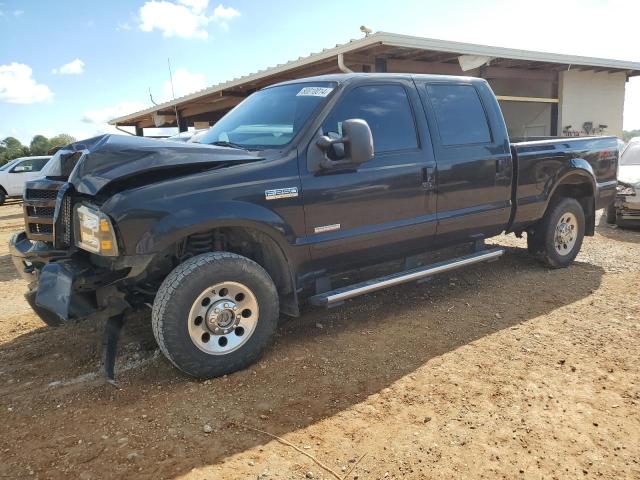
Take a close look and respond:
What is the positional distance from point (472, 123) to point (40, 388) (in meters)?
4.17

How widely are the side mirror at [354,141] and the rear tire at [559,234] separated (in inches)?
121

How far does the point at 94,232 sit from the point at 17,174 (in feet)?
63.0

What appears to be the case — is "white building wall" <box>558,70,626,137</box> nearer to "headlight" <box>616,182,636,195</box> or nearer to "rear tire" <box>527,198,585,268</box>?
"headlight" <box>616,182,636,195</box>

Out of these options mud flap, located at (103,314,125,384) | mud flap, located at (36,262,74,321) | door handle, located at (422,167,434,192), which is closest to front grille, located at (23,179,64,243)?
mud flap, located at (36,262,74,321)

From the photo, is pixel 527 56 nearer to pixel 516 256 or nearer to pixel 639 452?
pixel 516 256

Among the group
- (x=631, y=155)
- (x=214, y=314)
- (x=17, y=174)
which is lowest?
(x=214, y=314)

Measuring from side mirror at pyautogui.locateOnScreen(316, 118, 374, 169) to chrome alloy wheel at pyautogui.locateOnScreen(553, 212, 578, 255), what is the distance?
3243 mm

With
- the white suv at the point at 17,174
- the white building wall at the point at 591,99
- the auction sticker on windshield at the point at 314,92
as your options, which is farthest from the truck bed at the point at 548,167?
the white suv at the point at 17,174

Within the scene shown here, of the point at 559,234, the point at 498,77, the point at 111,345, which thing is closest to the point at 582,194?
the point at 559,234

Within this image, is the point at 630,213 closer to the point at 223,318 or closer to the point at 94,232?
the point at 223,318

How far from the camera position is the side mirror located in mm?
3439

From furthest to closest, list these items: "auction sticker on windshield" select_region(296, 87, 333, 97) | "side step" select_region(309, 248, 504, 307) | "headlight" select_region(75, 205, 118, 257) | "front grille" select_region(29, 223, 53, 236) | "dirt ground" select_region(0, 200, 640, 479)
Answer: "auction sticker on windshield" select_region(296, 87, 333, 97)
"side step" select_region(309, 248, 504, 307)
"front grille" select_region(29, 223, 53, 236)
"headlight" select_region(75, 205, 118, 257)
"dirt ground" select_region(0, 200, 640, 479)

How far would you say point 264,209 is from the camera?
3.37m

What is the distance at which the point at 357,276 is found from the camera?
4480 millimetres
